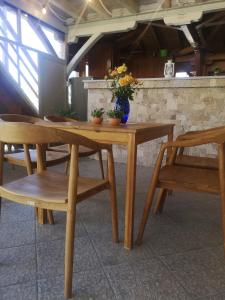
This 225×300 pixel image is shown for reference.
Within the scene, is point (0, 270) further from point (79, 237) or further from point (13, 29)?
point (13, 29)

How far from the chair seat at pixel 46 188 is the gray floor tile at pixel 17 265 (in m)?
0.37

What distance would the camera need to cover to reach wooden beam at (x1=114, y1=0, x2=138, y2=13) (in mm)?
4777

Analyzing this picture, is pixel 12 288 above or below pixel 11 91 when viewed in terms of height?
below

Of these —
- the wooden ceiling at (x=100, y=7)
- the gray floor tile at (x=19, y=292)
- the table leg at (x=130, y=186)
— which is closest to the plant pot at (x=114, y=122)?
the table leg at (x=130, y=186)

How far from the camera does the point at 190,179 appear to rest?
1.50 meters

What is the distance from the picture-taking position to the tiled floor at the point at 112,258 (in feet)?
3.78

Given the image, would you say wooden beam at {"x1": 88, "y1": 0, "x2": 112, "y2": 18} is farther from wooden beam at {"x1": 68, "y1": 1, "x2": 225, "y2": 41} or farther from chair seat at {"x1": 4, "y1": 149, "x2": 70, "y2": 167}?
chair seat at {"x1": 4, "y1": 149, "x2": 70, "y2": 167}

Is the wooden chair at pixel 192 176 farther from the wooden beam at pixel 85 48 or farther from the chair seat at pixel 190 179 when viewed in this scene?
the wooden beam at pixel 85 48

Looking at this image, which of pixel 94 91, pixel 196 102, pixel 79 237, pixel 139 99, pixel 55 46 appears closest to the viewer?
pixel 79 237

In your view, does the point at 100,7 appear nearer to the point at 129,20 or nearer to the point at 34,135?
the point at 129,20

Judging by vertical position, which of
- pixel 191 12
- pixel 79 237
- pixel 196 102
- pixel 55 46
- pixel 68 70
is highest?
pixel 191 12

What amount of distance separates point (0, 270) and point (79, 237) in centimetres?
48

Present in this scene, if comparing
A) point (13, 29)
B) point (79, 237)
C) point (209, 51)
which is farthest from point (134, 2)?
point (79, 237)

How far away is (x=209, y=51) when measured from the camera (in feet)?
22.0
